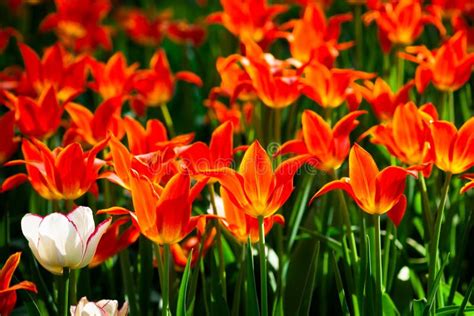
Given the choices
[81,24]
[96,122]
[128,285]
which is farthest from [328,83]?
[81,24]

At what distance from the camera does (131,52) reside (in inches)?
134

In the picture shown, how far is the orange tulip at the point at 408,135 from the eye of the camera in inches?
57.2

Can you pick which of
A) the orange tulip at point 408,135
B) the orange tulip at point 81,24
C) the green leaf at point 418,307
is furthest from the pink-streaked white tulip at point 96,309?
the orange tulip at point 81,24

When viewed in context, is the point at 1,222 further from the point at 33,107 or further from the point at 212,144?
the point at 212,144

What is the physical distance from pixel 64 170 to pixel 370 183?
55 centimetres

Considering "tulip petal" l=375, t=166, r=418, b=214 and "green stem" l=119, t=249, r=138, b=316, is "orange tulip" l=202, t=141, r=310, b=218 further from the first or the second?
"green stem" l=119, t=249, r=138, b=316

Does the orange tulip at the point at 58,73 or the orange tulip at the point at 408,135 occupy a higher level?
the orange tulip at the point at 58,73

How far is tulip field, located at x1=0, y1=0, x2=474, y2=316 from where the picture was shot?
1.28m

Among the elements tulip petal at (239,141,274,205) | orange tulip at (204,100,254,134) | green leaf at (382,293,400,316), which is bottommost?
green leaf at (382,293,400,316)

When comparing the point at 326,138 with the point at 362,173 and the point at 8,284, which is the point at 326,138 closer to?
the point at 362,173

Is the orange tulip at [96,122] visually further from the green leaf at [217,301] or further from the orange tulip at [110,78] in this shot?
the green leaf at [217,301]

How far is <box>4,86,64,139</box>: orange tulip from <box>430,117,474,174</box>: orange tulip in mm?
843

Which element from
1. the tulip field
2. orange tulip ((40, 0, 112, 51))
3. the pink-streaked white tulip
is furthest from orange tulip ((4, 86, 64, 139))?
orange tulip ((40, 0, 112, 51))

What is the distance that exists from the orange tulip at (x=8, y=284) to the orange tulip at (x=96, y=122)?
497 mm
